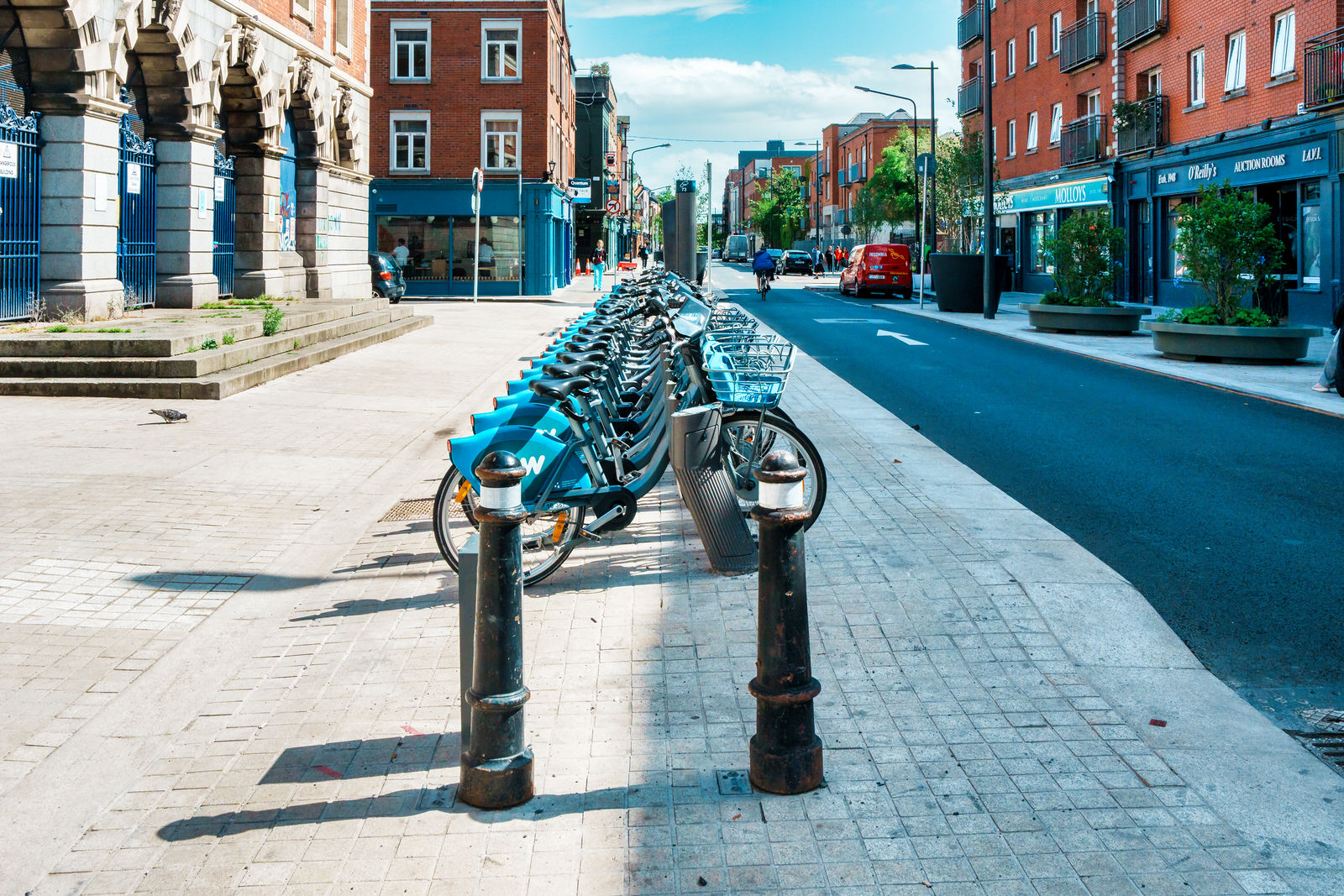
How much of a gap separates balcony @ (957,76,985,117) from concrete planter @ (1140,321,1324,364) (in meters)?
31.8

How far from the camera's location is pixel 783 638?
3525 mm

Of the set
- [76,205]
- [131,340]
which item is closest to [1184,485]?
A: [131,340]

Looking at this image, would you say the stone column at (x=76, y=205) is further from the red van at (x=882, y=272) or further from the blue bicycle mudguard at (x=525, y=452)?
the red van at (x=882, y=272)

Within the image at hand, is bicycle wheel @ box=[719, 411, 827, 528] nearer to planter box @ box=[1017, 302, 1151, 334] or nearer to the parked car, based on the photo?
planter box @ box=[1017, 302, 1151, 334]

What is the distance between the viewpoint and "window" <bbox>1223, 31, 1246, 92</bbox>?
28516mm

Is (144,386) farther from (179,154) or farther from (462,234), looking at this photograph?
(462,234)

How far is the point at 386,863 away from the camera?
125 inches

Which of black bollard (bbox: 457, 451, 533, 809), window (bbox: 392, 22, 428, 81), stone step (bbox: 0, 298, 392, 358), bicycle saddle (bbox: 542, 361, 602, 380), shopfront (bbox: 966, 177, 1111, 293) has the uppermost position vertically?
window (bbox: 392, 22, 428, 81)

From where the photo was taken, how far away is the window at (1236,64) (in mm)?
28516

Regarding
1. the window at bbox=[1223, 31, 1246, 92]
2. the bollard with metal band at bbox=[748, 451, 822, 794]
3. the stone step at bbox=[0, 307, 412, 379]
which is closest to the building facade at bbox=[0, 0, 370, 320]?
the stone step at bbox=[0, 307, 412, 379]

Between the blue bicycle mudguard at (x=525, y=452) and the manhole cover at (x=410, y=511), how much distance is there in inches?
71.9

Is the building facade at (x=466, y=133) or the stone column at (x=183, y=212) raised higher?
the building facade at (x=466, y=133)

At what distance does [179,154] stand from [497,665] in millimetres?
16232

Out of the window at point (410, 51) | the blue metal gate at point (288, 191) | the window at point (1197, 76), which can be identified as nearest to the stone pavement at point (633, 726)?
the blue metal gate at point (288, 191)
